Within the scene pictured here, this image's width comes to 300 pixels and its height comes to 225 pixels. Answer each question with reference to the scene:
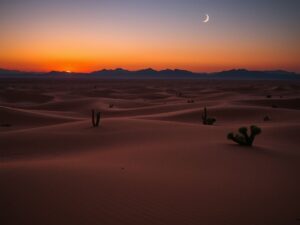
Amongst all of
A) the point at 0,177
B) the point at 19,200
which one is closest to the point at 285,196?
the point at 19,200

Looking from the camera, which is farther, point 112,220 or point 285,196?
point 285,196

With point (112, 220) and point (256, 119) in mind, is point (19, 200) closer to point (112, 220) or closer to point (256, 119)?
point (112, 220)

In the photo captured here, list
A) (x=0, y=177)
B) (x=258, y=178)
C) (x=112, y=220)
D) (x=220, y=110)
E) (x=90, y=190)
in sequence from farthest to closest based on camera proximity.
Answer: (x=220, y=110), (x=258, y=178), (x=0, y=177), (x=90, y=190), (x=112, y=220)

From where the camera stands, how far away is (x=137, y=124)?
14.5 meters

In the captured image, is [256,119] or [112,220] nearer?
[112,220]

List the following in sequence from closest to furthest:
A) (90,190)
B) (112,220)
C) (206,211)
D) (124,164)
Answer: (112,220) → (206,211) → (90,190) → (124,164)

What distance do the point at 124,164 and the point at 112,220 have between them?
3038 mm

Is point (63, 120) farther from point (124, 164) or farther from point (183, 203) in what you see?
point (183, 203)

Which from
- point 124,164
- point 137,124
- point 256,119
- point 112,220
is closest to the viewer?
point 112,220

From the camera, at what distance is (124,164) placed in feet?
23.4

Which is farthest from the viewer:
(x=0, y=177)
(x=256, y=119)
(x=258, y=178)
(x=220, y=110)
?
(x=220, y=110)

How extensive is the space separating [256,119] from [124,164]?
1451 cm

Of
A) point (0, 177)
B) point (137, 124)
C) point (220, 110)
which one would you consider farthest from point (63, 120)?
point (0, 177)

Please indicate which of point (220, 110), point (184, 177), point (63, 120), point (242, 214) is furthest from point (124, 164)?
point (220, 110)
